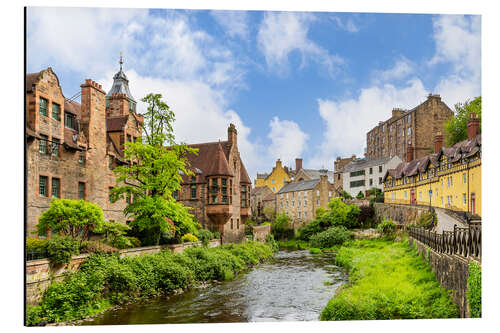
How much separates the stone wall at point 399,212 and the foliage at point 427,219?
0.66 metres

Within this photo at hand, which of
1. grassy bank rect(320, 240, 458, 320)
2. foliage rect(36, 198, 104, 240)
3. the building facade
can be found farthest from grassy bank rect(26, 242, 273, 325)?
the building facade

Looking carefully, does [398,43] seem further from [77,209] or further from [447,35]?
[77,209]

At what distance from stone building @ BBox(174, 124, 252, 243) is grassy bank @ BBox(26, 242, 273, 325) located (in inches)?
253

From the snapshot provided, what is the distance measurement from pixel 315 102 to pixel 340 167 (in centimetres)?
5183

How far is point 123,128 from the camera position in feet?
61.1

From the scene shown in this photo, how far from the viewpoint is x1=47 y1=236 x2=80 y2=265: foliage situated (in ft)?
35.4

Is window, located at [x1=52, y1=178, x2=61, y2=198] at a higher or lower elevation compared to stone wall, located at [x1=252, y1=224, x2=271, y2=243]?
higher

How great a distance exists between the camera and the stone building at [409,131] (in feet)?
110

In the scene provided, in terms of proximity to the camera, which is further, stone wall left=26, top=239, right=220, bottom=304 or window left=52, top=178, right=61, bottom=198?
window left=52, top=178, right=61, bottom=198

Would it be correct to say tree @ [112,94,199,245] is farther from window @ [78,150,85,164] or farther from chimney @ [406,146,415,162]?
chimney @ [406,146,415,162]

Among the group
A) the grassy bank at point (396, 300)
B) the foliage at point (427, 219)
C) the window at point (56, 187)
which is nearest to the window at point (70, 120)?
the window at point (56, 187)

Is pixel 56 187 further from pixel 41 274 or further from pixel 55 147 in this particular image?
pixel 41 274

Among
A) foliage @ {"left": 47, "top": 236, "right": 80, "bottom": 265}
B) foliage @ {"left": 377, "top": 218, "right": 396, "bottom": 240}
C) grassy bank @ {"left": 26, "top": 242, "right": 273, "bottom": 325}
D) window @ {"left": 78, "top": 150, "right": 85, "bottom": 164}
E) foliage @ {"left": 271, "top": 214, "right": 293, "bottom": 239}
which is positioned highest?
window @ {"left": 78, "top": 150, "right": 85, "bottom": 164}

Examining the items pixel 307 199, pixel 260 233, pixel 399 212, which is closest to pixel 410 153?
pixel 399 212
